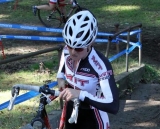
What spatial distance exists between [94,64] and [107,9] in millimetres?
12814

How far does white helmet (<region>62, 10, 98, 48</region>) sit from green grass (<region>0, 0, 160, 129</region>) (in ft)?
9.46

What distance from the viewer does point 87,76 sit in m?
3.35

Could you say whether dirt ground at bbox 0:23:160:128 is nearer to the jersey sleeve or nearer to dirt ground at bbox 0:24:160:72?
dirt ground at bbox 0:24:160:72

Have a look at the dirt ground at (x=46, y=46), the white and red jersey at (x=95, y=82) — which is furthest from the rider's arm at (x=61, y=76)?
the dirt ground at (x=46, y=46)

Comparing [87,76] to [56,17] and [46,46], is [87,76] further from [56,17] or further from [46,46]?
[56,17]

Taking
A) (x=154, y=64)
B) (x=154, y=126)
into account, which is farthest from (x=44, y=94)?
(x=154, y=64)

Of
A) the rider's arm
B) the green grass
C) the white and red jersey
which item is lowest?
the green grass

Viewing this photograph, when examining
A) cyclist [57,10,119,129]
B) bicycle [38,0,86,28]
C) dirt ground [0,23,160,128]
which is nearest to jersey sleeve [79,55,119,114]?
cyclist [57,10,119,129]

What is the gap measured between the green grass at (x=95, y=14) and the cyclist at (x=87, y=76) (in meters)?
2.57

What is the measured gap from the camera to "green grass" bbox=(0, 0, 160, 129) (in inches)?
253

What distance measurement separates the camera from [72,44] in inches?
127

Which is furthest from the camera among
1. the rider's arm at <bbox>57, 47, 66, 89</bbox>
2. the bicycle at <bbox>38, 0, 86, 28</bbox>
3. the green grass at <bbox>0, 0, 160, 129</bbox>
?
the bicycle at <bbox>38, 0, 86, 28</bbox>

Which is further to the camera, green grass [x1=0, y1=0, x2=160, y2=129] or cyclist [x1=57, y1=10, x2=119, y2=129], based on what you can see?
green grass [x1=0, y1=0, x2=160, y2=129]

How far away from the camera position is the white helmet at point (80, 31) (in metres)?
3.21
